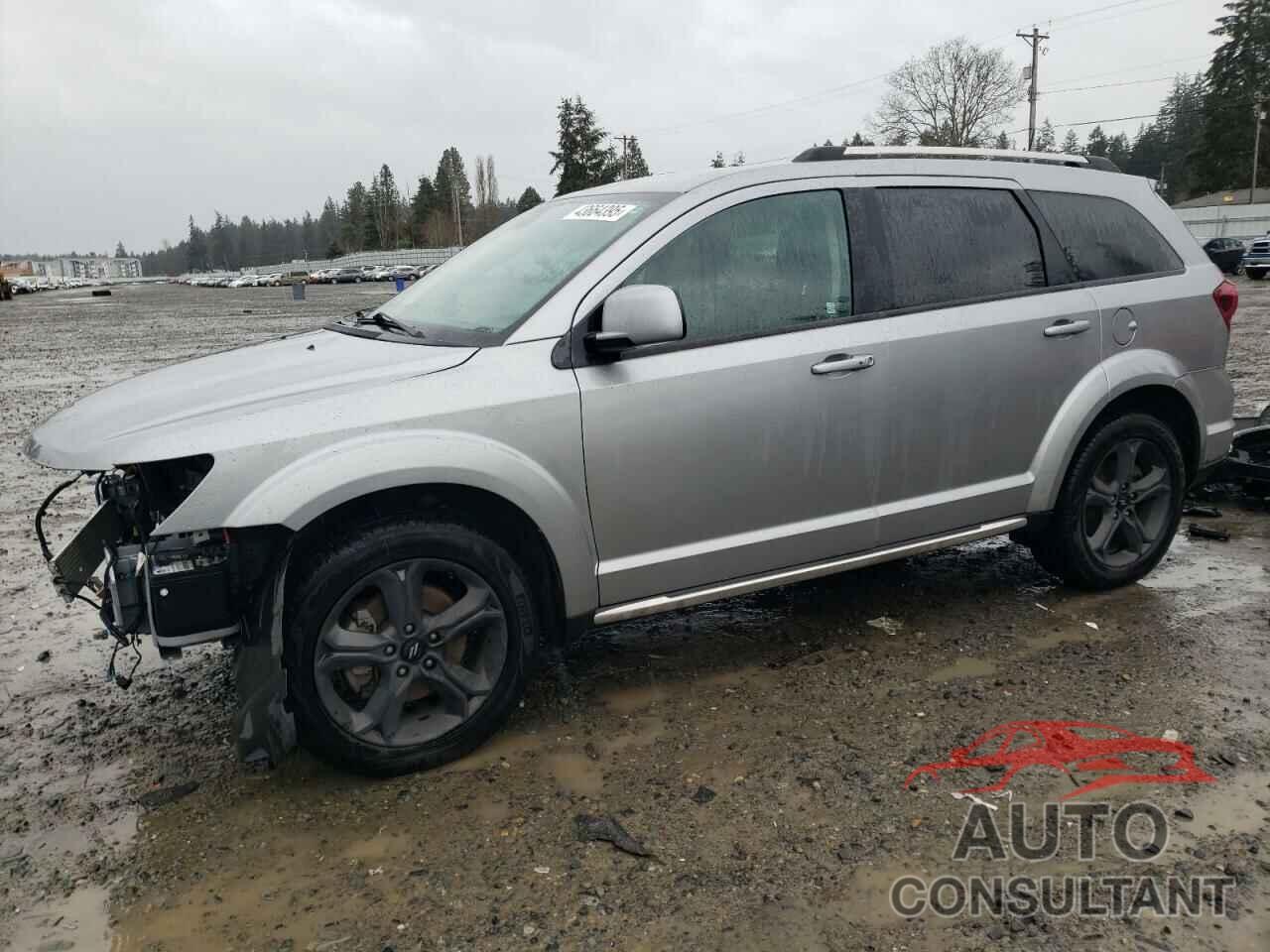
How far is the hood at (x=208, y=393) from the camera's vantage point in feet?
Result: 9.25

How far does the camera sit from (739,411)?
3406mm

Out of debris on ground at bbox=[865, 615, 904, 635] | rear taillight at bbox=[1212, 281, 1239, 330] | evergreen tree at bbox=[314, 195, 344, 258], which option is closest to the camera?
debris on ground at bbox=[865, 615, 904, 635]

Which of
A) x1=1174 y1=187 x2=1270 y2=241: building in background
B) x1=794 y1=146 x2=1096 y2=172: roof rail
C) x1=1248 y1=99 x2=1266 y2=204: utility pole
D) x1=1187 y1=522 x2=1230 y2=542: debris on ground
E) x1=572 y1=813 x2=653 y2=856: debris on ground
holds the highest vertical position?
x1=1248 y1=99 x2=1266 y2=204: utility pole

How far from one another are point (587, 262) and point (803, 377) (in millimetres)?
887

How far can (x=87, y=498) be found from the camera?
695 cm

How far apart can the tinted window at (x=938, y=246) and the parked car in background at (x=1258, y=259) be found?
29796 mm

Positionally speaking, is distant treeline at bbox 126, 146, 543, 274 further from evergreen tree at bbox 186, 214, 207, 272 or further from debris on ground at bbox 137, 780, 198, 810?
debris on ground at bbox 137, 780, 198, 810

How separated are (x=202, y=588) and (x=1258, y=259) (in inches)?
1312

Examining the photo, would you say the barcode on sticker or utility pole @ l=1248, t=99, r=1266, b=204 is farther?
utility pole @ l=1248, t=99, r=1266, b=204

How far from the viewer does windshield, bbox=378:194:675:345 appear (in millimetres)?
3385

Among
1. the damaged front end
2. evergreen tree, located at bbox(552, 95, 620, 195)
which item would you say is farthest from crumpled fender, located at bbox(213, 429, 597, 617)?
evergreen tree, located at bbox(552, 95, 620, 195)

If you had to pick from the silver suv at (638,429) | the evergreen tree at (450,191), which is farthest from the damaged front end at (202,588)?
the evergreen tree at (450,191)

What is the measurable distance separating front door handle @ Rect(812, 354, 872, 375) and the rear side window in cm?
132

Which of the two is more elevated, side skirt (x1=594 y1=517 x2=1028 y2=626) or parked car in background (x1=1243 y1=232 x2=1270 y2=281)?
parked car in background (x1=1243 y1=232 x2=1270 y2=281)
